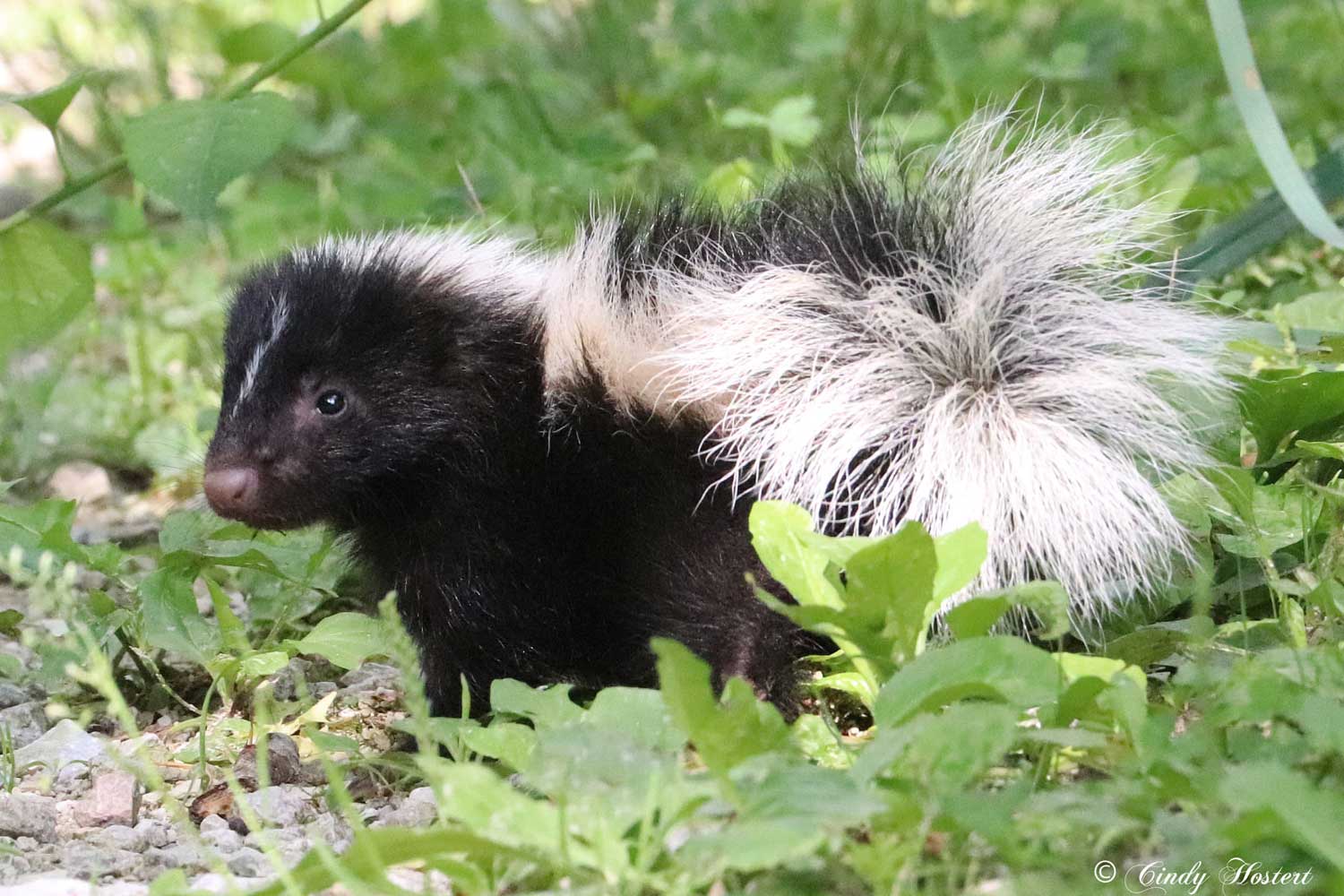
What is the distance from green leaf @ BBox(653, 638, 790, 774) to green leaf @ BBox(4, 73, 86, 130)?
221 cm

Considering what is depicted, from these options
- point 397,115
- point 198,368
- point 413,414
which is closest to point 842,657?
point 413,414

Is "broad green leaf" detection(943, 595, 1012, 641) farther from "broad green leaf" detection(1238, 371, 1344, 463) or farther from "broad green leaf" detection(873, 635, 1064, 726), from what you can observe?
"broad green leaf" detection(1238, 371, 1344, 463)

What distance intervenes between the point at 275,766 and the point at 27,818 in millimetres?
520

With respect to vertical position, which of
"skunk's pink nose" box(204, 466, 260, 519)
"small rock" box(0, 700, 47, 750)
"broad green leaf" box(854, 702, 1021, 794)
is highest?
"skunk's pink nose" box(204, 466, 260, 519)

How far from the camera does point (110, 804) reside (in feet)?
10.2

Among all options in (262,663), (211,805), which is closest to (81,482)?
(262,663)

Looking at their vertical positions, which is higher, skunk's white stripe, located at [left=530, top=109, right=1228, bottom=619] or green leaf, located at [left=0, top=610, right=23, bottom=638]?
skunk's white stripe, located at [left=530, top=109, right=1228, bottom=619]

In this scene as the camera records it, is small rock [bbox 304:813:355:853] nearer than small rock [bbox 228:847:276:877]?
No

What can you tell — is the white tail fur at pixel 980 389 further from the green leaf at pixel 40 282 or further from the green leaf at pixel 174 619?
the green leaf at pixel 40 282

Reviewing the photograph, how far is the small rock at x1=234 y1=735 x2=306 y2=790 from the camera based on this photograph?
3.29 m

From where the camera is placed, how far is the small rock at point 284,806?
304cm

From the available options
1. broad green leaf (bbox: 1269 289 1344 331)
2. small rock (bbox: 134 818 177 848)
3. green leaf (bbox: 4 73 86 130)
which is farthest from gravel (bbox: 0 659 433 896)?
broad green leaf (bbox: 1269 289 1344 331)

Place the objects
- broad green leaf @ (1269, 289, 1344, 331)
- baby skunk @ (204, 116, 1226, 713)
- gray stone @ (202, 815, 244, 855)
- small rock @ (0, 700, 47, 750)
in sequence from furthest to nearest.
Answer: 1. broad green leaf @ (1269, 289, 1344, 331)
2. small rock @ (0, 700, 47, 750)
3. baby skunk @ (204, 116, 1226, 713)
4. gray stone @ (202, 815, 244, 855)

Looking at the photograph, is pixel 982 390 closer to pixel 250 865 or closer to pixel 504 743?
pixel 504 743
